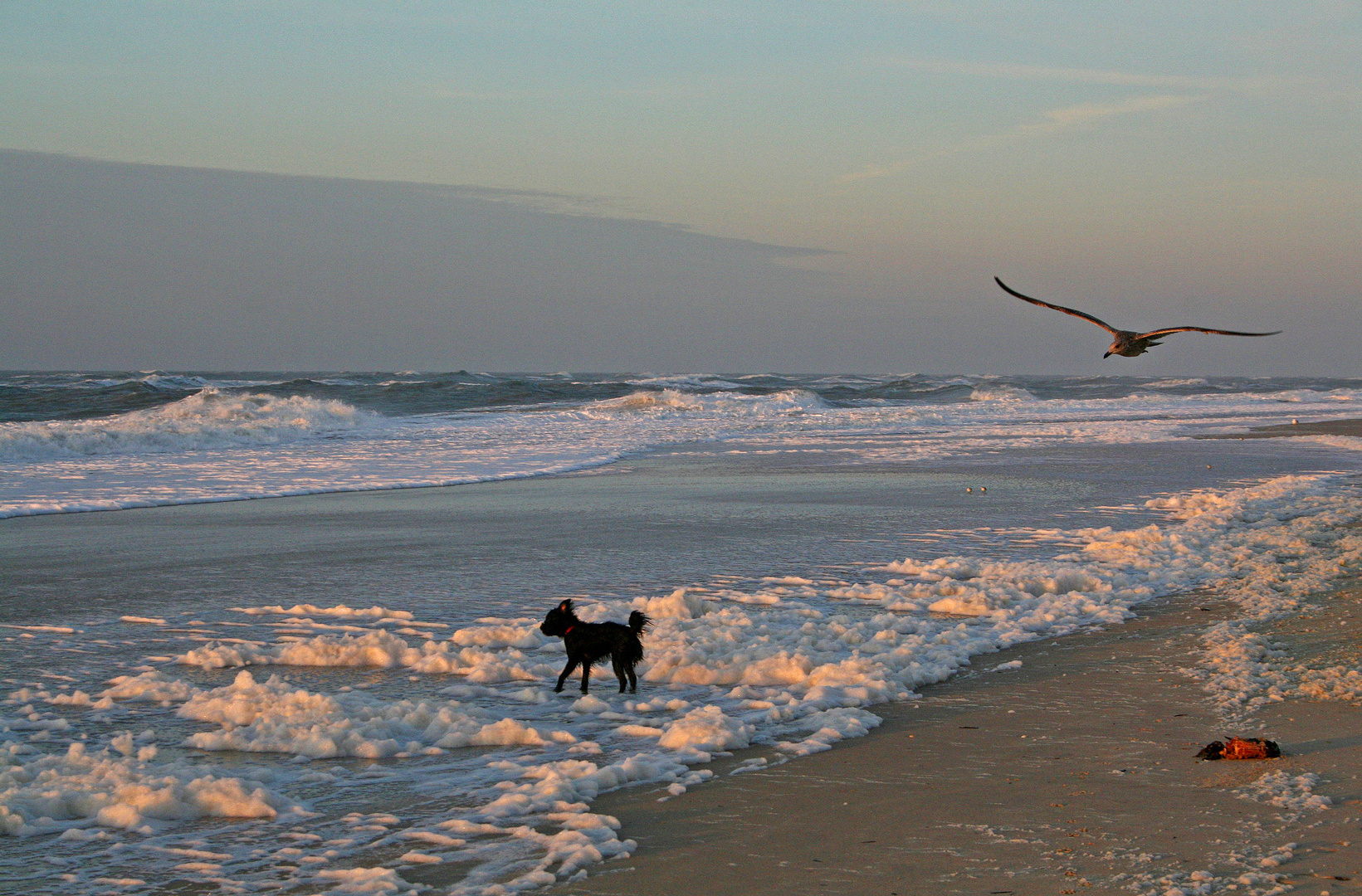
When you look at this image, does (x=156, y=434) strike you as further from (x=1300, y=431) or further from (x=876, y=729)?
(x=1300, y=431)

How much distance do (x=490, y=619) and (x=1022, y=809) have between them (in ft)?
14.6

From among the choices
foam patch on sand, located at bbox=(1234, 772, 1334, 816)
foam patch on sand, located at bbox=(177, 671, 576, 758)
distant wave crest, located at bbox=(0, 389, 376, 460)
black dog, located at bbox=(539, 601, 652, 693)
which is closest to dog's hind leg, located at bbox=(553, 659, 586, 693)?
black dog, located at bbox=(539, 601, 652, 693)

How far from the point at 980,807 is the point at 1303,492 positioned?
41.9 feet

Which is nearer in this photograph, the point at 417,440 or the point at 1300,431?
the point at 417,440

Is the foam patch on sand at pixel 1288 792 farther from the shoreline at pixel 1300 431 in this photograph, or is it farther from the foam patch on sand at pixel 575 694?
the shoreline at pixel 1300 431

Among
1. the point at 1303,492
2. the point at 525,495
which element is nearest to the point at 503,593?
the point at 525,495

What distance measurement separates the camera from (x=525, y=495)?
1614 cm

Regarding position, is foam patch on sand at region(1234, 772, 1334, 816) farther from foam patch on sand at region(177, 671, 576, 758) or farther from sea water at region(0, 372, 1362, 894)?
foam patch on sand at region(177, 671, 576, 758)

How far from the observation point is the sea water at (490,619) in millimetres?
4074

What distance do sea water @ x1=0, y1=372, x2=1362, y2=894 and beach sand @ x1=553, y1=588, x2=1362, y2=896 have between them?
249mm

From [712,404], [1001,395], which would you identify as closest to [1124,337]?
[712,404]

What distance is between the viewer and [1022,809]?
4102 millimetres

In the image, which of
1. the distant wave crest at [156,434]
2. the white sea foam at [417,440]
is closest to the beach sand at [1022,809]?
the white sea foam at [417,440]

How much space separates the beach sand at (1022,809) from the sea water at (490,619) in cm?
25
